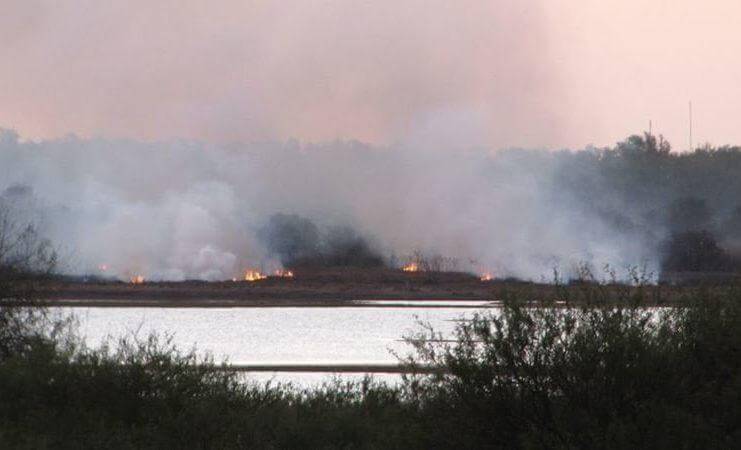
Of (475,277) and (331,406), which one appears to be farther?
(475,277)

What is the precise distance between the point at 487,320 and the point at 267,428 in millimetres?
4056

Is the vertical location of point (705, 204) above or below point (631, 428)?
above

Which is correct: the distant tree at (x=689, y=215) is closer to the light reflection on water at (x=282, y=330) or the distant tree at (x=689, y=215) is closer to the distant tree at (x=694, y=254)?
the distant tree at (x=694, y=254)

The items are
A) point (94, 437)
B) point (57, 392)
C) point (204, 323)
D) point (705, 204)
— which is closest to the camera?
point (94, 437)

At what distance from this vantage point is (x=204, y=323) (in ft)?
196

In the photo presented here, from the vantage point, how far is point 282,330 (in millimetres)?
55344

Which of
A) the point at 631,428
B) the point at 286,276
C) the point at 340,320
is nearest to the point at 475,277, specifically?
the point at 286,276

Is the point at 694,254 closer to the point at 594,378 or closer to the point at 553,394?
the point at 553,394

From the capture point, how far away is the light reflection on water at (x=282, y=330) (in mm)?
40250

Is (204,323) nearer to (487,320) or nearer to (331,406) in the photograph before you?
(331,406)

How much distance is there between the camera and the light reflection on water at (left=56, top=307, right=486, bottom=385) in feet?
132

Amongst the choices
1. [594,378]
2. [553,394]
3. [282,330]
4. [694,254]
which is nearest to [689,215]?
[694,254]

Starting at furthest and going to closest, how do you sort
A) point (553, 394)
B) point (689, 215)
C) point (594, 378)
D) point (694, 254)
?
point (689, 215) → point (694, 254) → point (553, 394) → point (594, 378)

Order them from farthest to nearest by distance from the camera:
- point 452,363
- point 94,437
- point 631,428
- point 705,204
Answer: point 705,204 < point 94,437 < point 452,363 < point 631,428
